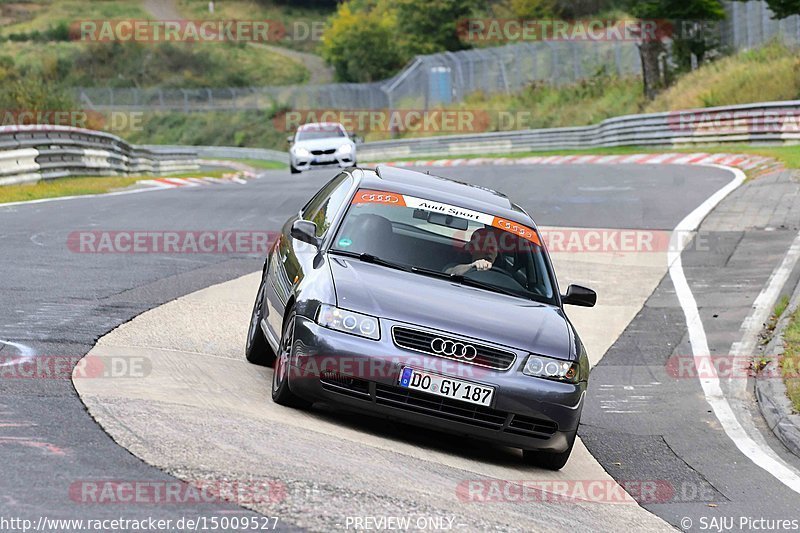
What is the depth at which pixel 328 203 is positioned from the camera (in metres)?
9.05

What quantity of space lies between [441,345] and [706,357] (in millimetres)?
4851

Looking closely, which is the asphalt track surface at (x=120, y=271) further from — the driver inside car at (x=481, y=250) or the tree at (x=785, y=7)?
the tree at (x=785, y=7)

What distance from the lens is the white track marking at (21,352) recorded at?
307 inches

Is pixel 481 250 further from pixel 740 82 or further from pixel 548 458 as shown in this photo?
pixel 740 82

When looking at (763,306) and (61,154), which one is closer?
(763,306)

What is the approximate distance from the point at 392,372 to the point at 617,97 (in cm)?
4348

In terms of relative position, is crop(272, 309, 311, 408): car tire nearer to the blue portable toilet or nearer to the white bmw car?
the white bmw car

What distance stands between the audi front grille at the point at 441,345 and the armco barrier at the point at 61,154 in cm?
1554

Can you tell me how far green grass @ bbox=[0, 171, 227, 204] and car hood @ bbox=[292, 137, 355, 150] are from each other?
747 centimetres

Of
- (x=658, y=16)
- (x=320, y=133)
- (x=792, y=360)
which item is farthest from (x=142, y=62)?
(x=792, y=360)

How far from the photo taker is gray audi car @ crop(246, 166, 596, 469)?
7082 mm

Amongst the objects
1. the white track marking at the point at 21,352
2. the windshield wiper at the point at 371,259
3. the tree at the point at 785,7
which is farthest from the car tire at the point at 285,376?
the tree at the point at 785,7

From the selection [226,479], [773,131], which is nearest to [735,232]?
[226,479]

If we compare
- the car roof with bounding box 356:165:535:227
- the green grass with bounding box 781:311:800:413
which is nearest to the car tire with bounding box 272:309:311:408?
the car roof with bounding box 356:165:535:227
